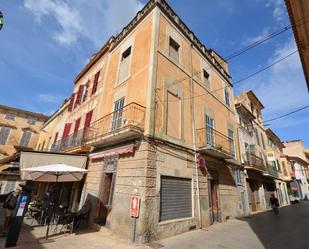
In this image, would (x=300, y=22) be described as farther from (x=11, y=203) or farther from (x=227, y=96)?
(x=227, y=96)

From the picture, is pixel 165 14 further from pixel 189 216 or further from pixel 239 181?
pixel 239 181

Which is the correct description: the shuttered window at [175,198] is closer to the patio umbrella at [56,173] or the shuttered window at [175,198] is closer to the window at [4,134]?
the patio umbrella at [56,173]

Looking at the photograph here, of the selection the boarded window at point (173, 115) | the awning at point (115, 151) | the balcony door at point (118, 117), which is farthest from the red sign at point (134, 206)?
the balcony door at point (118, 117)

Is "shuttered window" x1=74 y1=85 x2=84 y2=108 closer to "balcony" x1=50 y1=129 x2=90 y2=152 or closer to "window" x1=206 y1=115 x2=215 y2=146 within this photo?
"balcony" x1=50 y1=129 x2=90 y2=152

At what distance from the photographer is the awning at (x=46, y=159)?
855cm

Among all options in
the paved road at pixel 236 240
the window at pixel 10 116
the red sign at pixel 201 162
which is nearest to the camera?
the paved road at pixel 236 240

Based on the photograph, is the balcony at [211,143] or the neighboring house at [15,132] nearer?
the balcony at [211,143]

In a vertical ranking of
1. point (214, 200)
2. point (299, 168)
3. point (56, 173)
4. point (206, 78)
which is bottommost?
point (214, 200)

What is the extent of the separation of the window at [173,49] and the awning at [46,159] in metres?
7.83

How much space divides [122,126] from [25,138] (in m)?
26.4

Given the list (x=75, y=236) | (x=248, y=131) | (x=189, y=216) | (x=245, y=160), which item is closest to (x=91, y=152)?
(x=75, y=236)

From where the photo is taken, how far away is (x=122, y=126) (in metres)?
7.89

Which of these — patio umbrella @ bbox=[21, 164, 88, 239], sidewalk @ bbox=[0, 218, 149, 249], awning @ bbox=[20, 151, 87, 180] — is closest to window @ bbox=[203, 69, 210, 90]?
awning @ bbox=[20, 151, 87, 180]

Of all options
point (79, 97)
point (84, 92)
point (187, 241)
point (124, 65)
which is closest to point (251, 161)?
point (187, 241)
